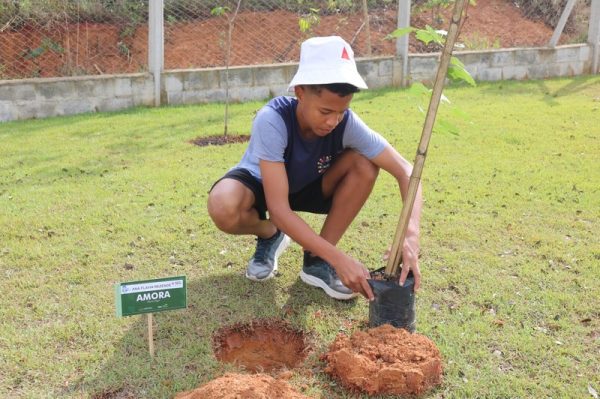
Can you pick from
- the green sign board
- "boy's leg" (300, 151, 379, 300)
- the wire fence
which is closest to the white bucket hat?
"boy's leg" (300, 151, 379, 300)

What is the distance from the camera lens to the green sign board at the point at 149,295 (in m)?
2.58

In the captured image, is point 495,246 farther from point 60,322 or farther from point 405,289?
point 60,322

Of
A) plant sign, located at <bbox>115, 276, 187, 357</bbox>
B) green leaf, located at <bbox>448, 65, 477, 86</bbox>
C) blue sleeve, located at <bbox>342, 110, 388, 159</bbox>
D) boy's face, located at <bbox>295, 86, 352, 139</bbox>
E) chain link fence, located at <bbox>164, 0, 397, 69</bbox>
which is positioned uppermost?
chain link fence, located at <bbox>164, 0, 397, 69</bbox>

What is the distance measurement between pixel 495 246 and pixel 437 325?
3.74 ft

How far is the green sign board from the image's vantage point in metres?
2.58

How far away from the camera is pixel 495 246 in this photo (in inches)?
161

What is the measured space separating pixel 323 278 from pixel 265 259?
0.36 m

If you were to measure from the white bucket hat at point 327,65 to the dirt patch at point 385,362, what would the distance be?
3.52 feet

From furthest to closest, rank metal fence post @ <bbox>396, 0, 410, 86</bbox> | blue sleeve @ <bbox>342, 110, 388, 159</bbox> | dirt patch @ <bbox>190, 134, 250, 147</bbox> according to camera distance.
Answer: metal fence post @ <bbox>396, 0, 410, 86</bbox>, dirt patch @ <bbox>190, 134, 250, 147</bbox>, blue sleeve @ <bbox>342, 110, 388, 159</bbox>

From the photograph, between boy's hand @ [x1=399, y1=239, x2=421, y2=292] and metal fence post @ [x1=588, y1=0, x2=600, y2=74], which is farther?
metal fence post @ [x1=588, y1=0, x2=600, y2=74]

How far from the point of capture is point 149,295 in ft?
8.63

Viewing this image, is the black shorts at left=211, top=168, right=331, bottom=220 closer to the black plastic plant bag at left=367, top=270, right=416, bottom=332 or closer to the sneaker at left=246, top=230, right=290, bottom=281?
the sneaker at left=246, top=230, right=290, bottom=281

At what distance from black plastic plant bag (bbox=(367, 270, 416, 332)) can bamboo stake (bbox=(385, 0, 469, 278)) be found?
72 millimetres

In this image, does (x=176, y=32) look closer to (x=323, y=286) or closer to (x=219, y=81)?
(x=219, y=81)
